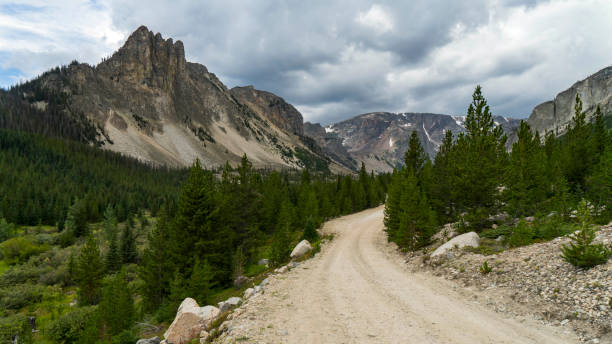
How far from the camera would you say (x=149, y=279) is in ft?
79.8

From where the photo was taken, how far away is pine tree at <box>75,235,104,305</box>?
94.9ft

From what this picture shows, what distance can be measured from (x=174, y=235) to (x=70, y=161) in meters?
156

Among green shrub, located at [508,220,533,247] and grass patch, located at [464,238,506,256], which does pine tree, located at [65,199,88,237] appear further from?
green shrub, located at [508,220,533,247]

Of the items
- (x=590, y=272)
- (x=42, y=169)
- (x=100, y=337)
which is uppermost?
(x=42, y=169)

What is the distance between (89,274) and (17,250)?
35567 mm

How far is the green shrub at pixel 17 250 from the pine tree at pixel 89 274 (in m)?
32.0

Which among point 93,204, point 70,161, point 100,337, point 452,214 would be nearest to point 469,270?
point 452,214

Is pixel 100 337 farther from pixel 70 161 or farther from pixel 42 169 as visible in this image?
pixel 70 161

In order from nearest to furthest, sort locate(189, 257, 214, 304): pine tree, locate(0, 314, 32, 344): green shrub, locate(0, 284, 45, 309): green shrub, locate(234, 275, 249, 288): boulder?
locate(189, 257, 214, 304): pine tree → locate(234, 275, 249, 288): boulder → locate(0, 314, 32, 344): green shrub → locate(0, 284, 45, 309): green shrub

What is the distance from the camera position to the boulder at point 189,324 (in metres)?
11.2

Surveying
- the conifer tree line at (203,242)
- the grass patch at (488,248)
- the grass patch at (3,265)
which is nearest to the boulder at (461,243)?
the grass patch at (488,248)

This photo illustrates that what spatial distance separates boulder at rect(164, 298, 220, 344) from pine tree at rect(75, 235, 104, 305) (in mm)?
23508

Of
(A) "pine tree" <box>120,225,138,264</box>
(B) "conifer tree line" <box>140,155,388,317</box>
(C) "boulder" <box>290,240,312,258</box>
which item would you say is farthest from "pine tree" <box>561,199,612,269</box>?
(A) "pine tree" <box>120,225,138,264</box>

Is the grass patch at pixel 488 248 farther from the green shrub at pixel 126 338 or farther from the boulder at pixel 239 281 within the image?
the green shrub at pixel 126 338
